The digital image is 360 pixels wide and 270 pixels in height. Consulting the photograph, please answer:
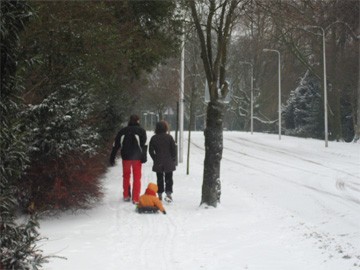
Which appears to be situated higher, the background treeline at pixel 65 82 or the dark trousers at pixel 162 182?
the background treeline at pixel 65 82

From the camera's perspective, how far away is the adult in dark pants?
1064 centimetres

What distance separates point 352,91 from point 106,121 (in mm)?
30238

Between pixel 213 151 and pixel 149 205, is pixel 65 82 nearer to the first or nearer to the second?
pixel 149 205

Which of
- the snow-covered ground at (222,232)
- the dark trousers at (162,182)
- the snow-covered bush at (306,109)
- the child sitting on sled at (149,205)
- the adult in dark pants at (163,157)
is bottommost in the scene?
the snow-covered ground at (222,232)

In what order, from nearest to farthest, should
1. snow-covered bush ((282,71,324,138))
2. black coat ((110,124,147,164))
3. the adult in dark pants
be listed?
black coat ((110,124,147,164)), the adult in dark pants, snow-covered bush ((282,71,324,138))

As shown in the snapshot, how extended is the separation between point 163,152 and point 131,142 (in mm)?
730

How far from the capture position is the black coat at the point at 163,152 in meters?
10.6

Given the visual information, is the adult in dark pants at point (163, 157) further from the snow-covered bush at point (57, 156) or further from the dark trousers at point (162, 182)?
the snow-covered bush at point (57, 156)

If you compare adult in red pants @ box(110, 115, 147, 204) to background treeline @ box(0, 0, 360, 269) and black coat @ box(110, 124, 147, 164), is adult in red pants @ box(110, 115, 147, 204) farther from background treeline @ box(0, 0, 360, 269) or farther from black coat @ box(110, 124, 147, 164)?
background treeline @ box(0, 0, 360, 269)

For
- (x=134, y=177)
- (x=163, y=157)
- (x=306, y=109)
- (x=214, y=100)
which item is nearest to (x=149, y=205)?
(x=134, y=177)

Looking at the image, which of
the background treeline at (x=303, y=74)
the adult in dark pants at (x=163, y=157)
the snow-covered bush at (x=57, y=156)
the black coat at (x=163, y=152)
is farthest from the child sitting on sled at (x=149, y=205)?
the background treeline at (x=303, y=74)

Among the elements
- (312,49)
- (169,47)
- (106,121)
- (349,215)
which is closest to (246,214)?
(349,215)

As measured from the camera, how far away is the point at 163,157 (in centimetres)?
1066

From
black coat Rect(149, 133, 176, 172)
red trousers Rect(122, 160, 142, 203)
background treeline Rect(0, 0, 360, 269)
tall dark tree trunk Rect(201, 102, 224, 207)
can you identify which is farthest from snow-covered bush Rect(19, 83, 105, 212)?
tall dark tree trunk Rect(201, 102, 224, 207)
